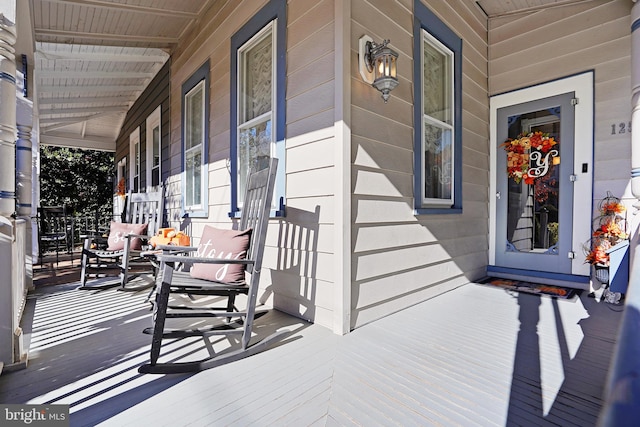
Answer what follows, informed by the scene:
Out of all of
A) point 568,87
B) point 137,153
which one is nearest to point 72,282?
point 137,153

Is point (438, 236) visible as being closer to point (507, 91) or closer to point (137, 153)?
point (507, 91)

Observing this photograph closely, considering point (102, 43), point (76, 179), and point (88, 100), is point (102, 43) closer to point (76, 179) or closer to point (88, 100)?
point (88, 100)

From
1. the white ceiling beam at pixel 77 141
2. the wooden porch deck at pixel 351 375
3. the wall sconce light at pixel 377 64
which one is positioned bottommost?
the wooden porch deck at pixel 351 375

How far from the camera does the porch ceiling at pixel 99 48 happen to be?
12.0 ft

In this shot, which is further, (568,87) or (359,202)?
(568,87)

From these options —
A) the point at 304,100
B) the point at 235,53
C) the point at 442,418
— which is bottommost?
the point at 442,418

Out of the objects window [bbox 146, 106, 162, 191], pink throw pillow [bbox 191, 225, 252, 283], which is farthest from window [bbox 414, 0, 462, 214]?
window [bbox 146, 106, 162, 191]

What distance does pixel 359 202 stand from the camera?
2355 millimetres

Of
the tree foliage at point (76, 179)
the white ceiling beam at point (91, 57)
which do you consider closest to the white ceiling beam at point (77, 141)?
the tree foliage at point (76, 179)

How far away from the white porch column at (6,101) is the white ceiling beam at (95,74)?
4118 mm

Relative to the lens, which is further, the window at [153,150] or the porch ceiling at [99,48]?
the window at [153,150]

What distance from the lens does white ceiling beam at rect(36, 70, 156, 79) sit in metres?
5.01

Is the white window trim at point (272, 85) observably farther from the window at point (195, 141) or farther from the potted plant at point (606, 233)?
the potted plant at point (606, 233)

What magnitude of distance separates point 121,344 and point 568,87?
4612mm
